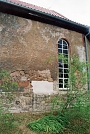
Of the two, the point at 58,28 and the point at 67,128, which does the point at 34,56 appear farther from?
the point at 67,128

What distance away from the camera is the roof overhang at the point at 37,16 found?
8.72 metres

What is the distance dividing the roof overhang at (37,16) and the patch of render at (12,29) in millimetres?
265

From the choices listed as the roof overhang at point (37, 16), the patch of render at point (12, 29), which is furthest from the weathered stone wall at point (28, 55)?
the roof overhang at point (37, 16)

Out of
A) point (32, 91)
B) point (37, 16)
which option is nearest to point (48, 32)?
point (37, 16)

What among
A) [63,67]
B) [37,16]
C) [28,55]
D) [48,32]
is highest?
[37,16]

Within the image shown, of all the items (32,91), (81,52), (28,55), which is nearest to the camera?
(32,91)

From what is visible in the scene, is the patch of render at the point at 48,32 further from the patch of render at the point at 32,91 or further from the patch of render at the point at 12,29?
the patch of render at the point at 32,91

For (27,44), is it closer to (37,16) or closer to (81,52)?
(37,16)

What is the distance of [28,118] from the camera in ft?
24.1

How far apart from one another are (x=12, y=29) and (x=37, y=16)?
5.32 ft

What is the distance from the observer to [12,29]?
8.94 m

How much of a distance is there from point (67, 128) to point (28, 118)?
65.0 inches

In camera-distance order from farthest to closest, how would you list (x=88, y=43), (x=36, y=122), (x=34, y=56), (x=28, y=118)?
1. (x=88, y=43)
2. (x=34, y=56)
3. (x=28, y=118)
4. (x=36, y=122)

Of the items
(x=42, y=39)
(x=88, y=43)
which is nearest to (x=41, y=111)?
(x=42, y=39)
